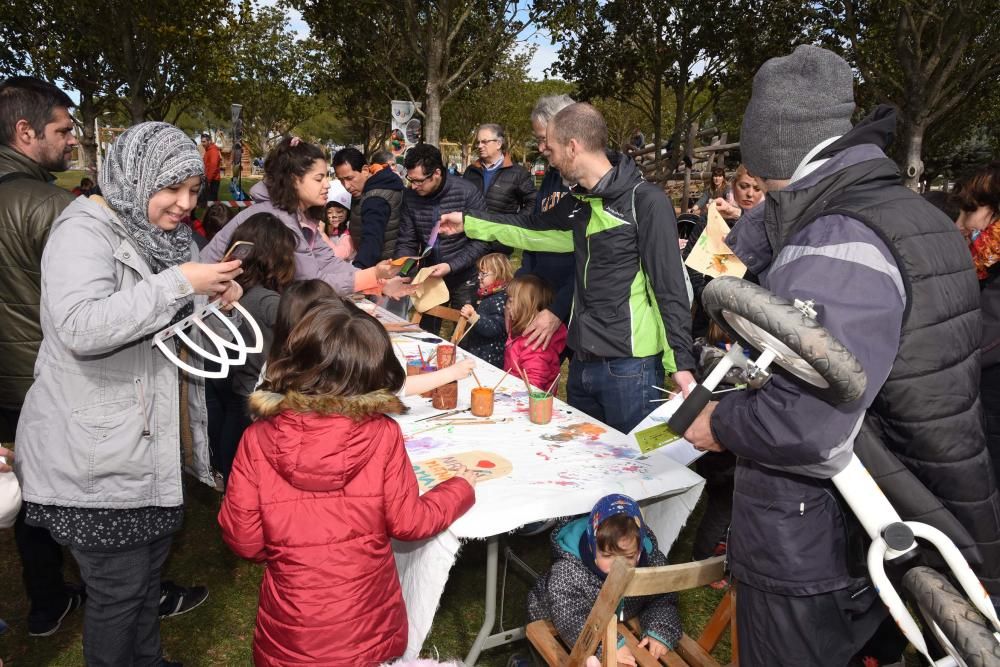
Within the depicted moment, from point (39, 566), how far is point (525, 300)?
2.48 metres

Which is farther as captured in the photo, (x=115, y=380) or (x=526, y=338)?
(x=526, y=338)

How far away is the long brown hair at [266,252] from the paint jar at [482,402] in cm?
108

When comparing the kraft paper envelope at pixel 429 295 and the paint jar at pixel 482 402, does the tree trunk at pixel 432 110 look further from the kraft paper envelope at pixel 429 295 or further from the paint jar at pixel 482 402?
the paint jar at pixel 482 402

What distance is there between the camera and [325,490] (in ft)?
5.62

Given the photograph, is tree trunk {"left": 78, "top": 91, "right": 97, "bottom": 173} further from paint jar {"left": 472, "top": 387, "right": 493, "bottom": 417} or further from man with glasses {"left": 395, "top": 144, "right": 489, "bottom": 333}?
paint jar {"left": 472, "top": 387, "right": 493, "bottom": 417}

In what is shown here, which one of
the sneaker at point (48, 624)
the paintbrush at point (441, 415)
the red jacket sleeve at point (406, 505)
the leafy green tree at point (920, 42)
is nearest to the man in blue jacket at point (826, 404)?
the red jacket sleeve at point (406, 505)

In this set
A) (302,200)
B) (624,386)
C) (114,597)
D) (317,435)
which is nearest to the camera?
(317,435)

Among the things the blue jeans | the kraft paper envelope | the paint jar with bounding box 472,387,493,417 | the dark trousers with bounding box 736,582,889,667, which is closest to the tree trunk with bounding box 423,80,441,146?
the kraft paper envelope

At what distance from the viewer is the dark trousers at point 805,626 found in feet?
5.09

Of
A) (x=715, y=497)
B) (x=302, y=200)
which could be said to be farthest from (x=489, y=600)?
(x=302, y=200)

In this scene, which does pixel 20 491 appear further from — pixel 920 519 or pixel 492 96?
pixel 492 96

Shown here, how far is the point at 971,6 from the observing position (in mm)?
12227

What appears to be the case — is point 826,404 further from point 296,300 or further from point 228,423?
point 228,423

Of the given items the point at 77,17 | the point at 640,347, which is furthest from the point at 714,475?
the point at 77,17
